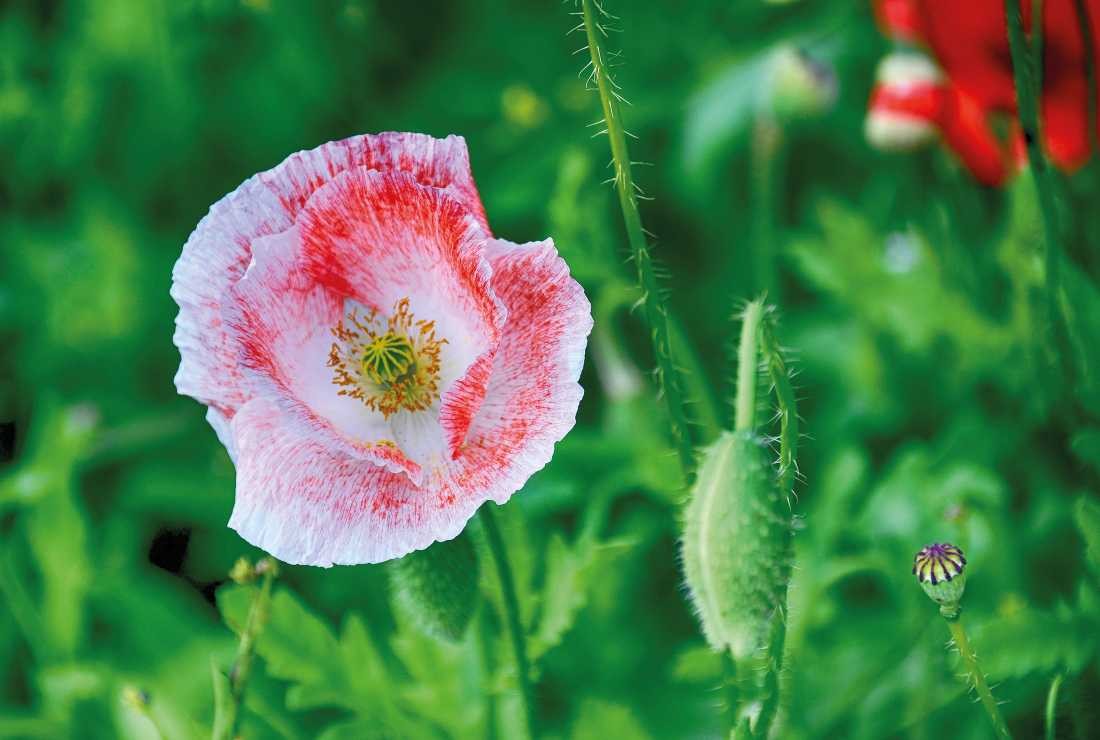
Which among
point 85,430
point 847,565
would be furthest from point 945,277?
point 85,430

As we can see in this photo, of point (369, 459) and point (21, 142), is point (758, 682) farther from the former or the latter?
point (21, 142)

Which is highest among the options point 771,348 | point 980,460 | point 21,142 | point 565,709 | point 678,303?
point 21,142

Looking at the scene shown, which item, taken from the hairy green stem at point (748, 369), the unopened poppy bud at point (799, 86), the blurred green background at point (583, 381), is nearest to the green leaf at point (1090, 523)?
the blurred green background at point (583, 381)

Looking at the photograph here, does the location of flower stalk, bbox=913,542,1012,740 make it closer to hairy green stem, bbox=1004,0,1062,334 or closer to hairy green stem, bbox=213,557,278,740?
hairy green stem, bbox=1004,0,1062,334

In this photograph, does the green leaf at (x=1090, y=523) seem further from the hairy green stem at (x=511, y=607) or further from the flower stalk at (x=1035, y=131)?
the hairy green stem at (x=511, y=607)

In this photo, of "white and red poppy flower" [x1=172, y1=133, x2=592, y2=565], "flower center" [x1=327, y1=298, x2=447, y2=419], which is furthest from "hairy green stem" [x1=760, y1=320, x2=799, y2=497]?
"flower center" [x1=327, y1=298, x2=447, y2=419]

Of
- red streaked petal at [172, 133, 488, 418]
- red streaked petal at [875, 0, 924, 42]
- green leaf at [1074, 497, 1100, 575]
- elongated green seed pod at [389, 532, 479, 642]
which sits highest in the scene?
red streaked petal at [875, 0, 924, 42]

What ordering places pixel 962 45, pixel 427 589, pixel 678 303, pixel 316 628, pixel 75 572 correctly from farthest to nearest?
pixel 678 303, pixel 75 572, pixel 962 45, pixel 316 628, pixel 427 589
